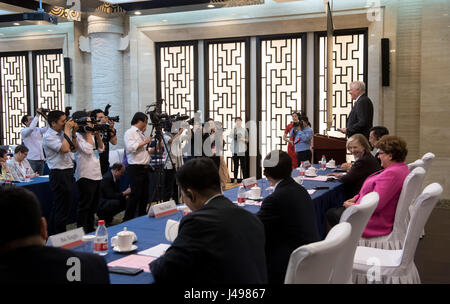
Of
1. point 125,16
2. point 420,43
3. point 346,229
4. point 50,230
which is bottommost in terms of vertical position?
point 50,230

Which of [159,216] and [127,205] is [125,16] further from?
[159,216]

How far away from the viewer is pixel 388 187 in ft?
11.1

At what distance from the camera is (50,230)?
5.24m

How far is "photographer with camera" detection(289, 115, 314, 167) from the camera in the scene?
807 centimetres

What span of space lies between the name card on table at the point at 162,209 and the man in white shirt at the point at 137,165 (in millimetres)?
2337

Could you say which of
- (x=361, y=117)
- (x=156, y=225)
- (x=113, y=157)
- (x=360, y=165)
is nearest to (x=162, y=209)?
(x=156, y=225)

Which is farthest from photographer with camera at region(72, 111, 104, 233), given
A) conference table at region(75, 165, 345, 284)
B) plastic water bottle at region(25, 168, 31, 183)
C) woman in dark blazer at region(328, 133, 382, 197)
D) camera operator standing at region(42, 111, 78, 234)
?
woman in dark blazer at region(328, 133, 382, 197)

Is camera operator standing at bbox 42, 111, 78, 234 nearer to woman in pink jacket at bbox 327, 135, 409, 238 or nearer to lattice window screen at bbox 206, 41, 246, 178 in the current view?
woman in pink jacket at bbox 327, 135, 409, 238

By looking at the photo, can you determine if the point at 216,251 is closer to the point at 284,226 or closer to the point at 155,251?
the point at 155,251

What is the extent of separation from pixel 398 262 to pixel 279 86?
650cm

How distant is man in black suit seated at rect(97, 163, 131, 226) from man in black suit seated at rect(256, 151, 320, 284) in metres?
3.63

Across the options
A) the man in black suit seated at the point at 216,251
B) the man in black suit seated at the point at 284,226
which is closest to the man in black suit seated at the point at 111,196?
the man in black suit seated at the point at 284,226

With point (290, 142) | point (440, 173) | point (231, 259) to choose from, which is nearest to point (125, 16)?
point (290, 142)

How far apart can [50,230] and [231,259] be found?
13.6 ft
